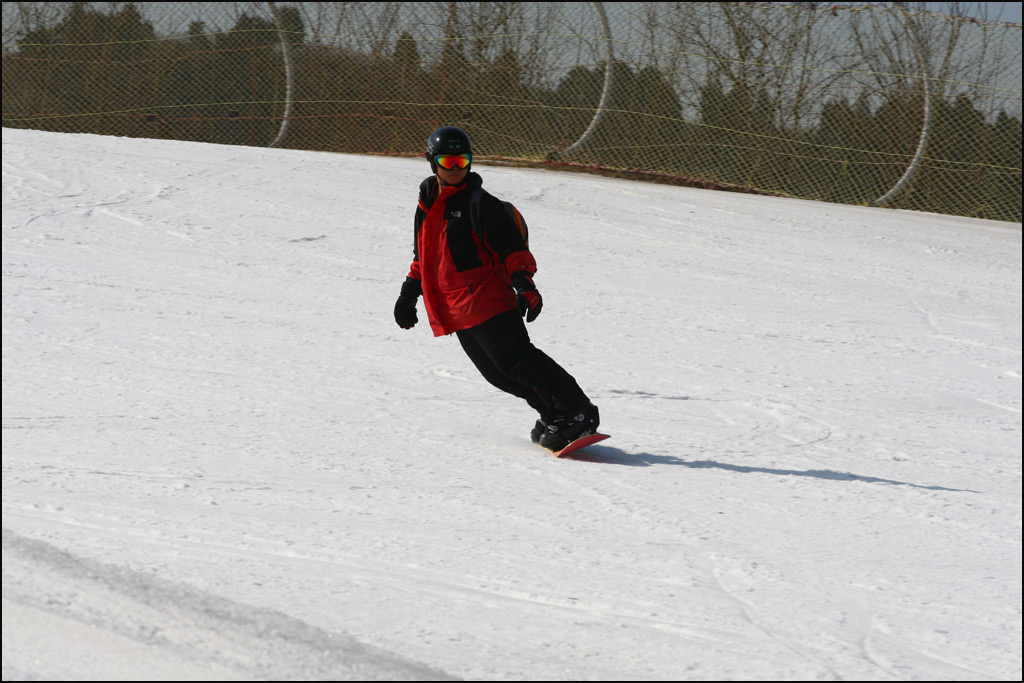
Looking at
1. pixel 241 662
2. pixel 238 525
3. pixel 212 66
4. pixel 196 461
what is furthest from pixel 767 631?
pixel 212 66

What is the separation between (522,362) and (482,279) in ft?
1.22

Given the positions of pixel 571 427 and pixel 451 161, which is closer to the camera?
pixel 451 161

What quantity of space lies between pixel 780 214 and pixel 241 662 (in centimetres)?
906

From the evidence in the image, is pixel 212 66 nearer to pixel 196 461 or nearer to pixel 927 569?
pixel 196 461

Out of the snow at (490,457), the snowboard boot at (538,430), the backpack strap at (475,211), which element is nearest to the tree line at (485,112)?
the snow at (490,457)

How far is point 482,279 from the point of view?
4.31 meters

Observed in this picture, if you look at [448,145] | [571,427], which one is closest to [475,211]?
[448,145]

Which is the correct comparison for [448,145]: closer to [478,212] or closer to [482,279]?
[478,212]

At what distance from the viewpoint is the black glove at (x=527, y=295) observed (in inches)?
161

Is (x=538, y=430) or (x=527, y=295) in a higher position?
(x=527, y=295)

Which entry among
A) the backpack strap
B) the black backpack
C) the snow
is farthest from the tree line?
the backpack strap

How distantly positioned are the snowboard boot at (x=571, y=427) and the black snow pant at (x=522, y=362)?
0.11 feet

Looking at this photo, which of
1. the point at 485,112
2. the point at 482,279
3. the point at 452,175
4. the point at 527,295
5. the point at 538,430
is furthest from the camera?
the point at 485,112

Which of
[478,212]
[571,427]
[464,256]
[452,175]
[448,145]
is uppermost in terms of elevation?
[448,145]
